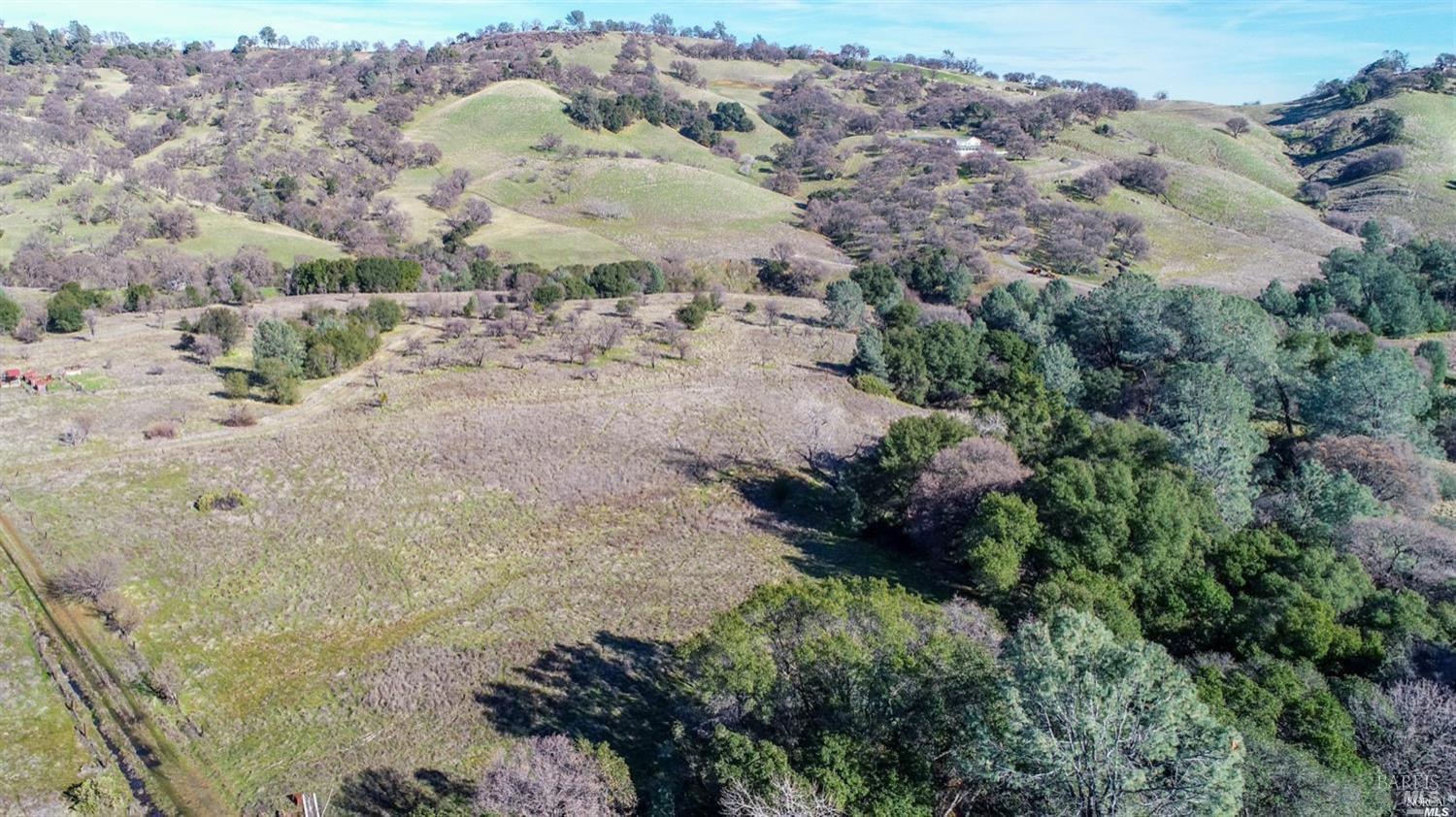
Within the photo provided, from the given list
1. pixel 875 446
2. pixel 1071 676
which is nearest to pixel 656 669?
pixel 1071 676

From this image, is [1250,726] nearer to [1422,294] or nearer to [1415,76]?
[1422,294]

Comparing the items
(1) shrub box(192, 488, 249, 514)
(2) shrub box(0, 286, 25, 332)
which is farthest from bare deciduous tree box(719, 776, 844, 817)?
(2) shrub box(0, 286, 25, 332)

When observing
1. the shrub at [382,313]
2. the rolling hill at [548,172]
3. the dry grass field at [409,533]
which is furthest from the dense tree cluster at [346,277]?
the dry grass field at [409,533]

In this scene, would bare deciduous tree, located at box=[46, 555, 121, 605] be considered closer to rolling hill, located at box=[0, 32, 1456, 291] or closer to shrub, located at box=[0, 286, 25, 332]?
shrub, located at box=[0, 286, 25, 332]

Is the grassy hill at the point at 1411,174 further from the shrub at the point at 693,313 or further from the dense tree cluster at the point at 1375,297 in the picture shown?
the shrub at the point at 693,313

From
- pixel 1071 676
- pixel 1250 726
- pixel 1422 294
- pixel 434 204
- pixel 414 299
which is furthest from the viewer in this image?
pixel 434 204

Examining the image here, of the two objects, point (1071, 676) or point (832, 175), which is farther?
point (832, 175)

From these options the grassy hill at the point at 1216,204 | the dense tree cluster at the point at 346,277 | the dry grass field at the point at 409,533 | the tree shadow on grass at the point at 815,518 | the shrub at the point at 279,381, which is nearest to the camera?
the dry grass field at the point at 409,533
